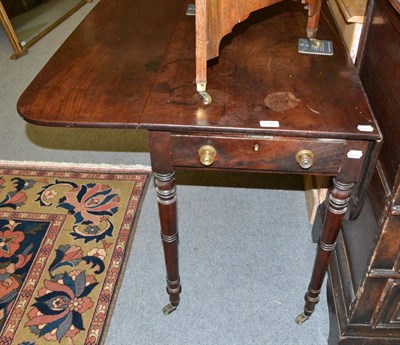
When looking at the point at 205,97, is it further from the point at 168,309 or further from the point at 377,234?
the point at 168,309

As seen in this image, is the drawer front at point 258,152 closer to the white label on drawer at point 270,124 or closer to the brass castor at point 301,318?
the white label on drawer at point 270,124

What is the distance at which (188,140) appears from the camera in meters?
1.14

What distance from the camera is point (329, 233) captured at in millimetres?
1307

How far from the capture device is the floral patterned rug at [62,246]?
163cm

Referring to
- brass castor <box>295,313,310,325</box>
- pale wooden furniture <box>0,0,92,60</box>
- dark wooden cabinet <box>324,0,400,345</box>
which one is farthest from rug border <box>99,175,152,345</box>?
pale wooden furniture <box>0,0,92,60</box>

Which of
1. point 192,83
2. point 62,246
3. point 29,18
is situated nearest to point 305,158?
point 192,83

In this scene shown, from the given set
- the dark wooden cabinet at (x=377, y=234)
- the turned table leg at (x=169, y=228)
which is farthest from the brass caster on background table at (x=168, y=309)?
the dark wooden cabinet at (x=377, y=234)

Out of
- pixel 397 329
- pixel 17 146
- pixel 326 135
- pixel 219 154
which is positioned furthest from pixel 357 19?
pixel 17 146

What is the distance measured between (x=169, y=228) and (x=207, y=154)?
34cm

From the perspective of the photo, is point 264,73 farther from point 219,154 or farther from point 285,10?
point 285,10

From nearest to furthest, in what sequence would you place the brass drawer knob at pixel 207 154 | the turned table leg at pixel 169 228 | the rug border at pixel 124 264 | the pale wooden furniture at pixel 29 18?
the brass drawer knob at pixel 207 154 < the turned table leg at pixel 169 228 < the rug border at pixel 124 264 < the pale wooden furniture at pixel 29 18

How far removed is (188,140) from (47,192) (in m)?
1.32

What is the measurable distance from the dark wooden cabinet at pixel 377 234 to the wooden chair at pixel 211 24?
1.18 ft

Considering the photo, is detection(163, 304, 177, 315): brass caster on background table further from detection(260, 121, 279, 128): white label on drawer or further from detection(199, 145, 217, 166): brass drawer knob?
detection(260, 121, 279, 128): white label on drawer
